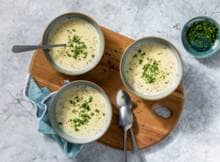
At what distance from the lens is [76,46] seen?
188 cm

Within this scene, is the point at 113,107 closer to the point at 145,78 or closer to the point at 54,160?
the point at 145,78

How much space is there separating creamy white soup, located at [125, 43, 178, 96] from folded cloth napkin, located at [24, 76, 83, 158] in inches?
13.3

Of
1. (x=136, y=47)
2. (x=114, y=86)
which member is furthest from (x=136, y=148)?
(x=136, y=47)

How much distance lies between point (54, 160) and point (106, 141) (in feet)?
0.95

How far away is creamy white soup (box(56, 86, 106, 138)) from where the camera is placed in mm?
1873

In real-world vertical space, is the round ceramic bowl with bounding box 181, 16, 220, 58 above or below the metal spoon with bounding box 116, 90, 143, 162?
above

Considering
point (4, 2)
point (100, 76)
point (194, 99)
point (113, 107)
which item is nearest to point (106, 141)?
point (113, 107)

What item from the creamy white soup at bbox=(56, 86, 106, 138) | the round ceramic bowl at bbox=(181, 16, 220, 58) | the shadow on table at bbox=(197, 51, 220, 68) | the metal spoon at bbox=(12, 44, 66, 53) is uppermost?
the round ceramic bowl at bbox=(181, 16, 220, 58)

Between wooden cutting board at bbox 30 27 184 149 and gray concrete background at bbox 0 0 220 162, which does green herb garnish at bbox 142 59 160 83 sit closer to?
wooden cutting board at bbox 30 27 184 149

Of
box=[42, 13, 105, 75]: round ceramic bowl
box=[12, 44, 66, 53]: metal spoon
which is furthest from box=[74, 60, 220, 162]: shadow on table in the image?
box=[12, 44, 66, 53]: metal spoon

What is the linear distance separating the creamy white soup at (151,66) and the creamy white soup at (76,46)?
16 centimetres

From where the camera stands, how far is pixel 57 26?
6.26ft

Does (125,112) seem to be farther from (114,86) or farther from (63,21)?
(63,21)

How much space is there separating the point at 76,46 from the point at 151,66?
0.31 m
